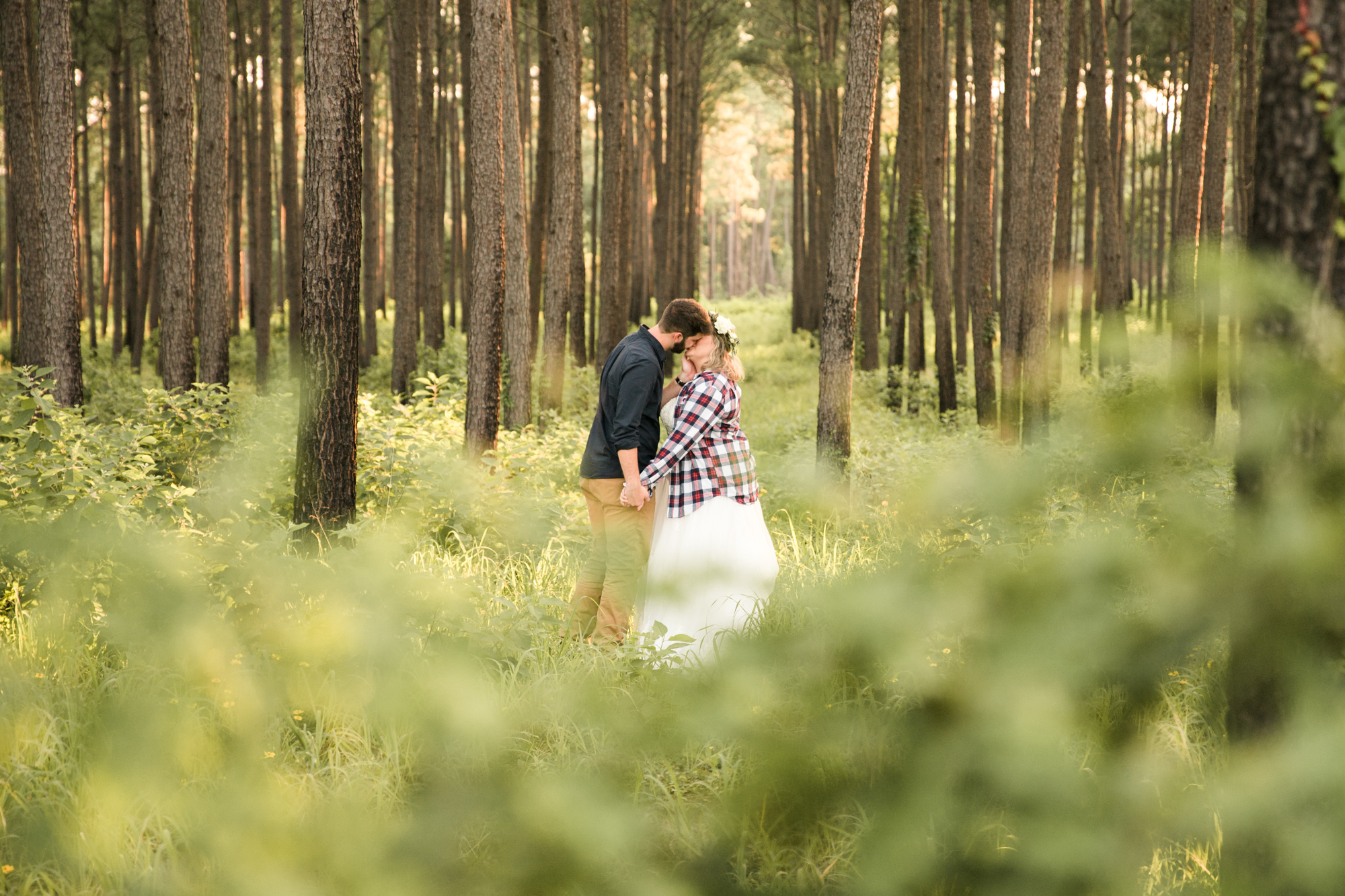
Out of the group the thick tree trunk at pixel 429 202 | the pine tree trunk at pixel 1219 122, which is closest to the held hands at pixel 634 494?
the pine tree trunk at pixel 1219 122

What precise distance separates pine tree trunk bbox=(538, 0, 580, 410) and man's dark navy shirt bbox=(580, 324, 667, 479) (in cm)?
744

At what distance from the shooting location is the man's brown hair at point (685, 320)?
5.20 m

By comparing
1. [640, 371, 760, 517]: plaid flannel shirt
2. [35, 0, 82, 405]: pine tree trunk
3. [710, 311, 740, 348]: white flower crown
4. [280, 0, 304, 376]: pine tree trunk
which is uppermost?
[280, 0, 304, 376]: pine tree trunk

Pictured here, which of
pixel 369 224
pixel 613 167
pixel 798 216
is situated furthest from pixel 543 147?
pixel 798 216

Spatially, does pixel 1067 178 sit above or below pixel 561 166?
above

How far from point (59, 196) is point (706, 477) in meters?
8.77

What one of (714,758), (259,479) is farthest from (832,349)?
(714,758)

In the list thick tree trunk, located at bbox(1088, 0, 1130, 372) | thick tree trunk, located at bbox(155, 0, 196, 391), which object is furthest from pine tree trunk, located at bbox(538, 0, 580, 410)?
thick tree trunk, located at bbox(1088, 0, 1130, 372)

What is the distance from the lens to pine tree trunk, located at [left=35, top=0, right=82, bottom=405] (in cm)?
969

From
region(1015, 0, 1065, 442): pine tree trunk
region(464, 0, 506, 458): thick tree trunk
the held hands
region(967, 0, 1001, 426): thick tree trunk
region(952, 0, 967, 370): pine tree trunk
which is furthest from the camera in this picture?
region(952, 0, 967, 370): pine tree trunk

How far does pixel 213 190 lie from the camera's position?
12.0 m

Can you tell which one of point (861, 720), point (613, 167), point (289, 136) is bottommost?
point (861, 720)

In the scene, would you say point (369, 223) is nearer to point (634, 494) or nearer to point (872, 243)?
point (872, 243)

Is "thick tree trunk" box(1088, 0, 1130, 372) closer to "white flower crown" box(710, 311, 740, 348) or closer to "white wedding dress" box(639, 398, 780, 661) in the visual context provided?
"white flower crown" box(710, 311, 740, 348)
